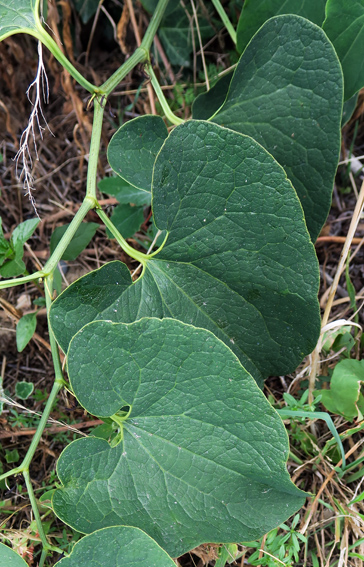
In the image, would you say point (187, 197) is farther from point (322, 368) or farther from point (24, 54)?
point (24, 54)

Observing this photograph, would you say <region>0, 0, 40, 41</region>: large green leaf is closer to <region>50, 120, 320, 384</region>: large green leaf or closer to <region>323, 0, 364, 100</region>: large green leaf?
<region>50, 120, 320, 384</region>: large green leaf

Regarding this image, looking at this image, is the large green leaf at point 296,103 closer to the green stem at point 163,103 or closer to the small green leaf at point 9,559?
the green stem at point 163,103

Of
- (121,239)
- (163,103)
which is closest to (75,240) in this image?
(121,239)

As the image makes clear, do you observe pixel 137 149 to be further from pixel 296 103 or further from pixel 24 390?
pixel 24 390

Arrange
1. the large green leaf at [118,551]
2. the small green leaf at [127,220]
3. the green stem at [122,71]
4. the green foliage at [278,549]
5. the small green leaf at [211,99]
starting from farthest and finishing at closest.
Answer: the small green leaf at [127,220] < the small green leaf at [211,99] < the green stem at [122,71] < the green foliage at [278,549] < the large green leaf at [118,551]

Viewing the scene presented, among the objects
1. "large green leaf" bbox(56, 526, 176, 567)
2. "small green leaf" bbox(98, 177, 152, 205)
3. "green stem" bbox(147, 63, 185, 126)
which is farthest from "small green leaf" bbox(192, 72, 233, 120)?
"large green leaf" bbox(56, 526, 176, 567)

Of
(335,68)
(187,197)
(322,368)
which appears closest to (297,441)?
(322,368)

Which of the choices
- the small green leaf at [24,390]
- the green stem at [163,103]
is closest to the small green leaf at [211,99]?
the green stem at [163,103]
